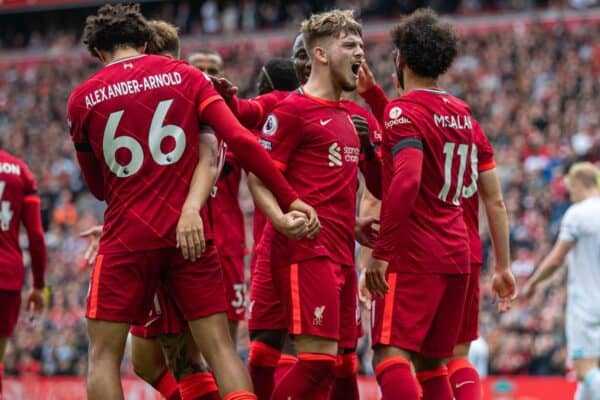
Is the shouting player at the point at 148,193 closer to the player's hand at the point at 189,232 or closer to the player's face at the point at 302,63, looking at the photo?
the player's hand at the point at 189,232

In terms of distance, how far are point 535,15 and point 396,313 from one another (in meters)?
19.8

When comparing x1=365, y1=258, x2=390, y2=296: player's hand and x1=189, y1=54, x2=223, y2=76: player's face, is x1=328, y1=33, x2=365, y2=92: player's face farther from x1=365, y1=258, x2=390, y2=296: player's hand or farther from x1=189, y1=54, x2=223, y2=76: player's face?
x1=189, y1=54, x2=223, y2=76: player's face

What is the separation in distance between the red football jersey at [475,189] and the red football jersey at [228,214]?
Answer: 1611mm

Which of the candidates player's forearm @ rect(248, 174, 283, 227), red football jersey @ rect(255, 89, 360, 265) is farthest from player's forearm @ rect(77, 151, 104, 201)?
red football jersey @ rect(255, 89, 360, 265)

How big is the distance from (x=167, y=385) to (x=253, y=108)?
5.88 feet

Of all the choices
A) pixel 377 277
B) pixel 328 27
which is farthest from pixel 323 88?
pixel 377 277

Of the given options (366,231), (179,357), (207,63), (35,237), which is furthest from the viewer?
(35,237)

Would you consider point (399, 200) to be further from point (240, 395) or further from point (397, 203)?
point (240, 395)

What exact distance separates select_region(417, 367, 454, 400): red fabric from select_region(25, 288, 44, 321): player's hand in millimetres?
3917

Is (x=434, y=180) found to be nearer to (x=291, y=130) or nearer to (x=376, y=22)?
(x=291, y=130)

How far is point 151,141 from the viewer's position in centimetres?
594


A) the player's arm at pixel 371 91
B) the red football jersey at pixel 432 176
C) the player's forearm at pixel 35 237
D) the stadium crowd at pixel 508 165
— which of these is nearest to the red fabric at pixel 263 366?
the red football jersey at pixel 432 176

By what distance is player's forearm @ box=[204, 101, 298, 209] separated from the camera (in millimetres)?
5887

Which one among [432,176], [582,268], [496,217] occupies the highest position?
[432,176]
